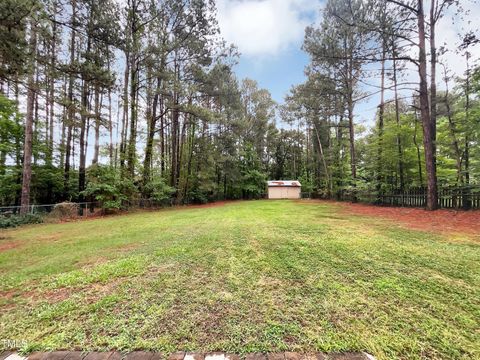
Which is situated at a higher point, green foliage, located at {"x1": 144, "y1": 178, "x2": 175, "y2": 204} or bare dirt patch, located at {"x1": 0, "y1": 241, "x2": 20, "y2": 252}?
green foliage, located at {"x1": 144, "y1": 178, "x2": 175, "y2": 204}

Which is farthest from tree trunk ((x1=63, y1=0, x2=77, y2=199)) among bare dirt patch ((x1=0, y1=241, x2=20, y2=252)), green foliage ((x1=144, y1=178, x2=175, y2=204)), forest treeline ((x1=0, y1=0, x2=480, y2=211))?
green foliage ((x1=144, y1=178, x2=175, y2=204))

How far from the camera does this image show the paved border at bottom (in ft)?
4.77

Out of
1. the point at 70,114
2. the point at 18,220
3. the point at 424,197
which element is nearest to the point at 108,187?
the point at 18,220

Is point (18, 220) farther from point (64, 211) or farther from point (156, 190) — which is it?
point (156, 190)

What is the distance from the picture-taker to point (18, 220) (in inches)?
332

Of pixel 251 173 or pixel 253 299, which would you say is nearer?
pixel 253 299

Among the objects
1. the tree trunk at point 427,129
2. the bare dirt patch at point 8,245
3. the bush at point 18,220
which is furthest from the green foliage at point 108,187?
the tree trunk at point 427,129

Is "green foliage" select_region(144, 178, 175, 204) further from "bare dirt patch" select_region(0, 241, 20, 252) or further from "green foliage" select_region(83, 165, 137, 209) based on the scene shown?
"bare dirt patch" select_region(0, 241, 20, 252)

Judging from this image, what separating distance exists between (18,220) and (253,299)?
1080 centimetres

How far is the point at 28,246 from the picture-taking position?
494cm

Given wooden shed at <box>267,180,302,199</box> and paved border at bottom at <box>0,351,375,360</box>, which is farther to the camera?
wooden shed at <box>267,180,302,199</box>

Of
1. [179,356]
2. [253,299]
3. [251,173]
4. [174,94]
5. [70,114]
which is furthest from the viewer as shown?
[251,173]

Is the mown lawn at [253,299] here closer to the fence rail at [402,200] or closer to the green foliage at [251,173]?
the fence rail at [402,200]

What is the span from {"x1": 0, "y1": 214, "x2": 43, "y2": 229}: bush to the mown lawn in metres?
5.97
